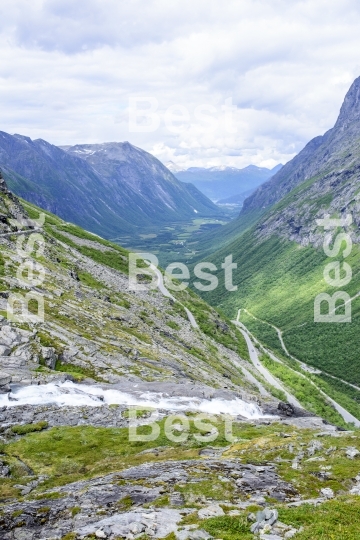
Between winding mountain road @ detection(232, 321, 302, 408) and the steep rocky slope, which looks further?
winding mountain road @ detection(232, 321, 302, 408)

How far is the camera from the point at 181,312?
499ft

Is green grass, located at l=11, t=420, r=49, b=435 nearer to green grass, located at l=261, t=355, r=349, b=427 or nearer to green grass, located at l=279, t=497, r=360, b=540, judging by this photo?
green grass, located at l=279, t=497, r=360, b=540

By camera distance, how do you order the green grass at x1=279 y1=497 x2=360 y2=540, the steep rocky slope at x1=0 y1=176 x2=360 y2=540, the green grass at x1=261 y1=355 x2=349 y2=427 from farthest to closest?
the green grass at x1=261 y1=355 x2=349 y2=427 → the steep rocky slope at x1=0 y1=176 x2=360 y2=540 → the green grass at x1=279 y1=497 x2=360 y2=540

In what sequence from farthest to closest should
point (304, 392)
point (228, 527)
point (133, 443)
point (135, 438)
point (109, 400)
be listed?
point (304, 392), point (109, 400), point (135, 438), point (133, 443), point (228, 527)

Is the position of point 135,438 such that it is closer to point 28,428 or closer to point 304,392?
point 28,428

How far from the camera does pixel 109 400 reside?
195 feet

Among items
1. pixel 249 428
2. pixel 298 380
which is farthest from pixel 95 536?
pixel 298 380

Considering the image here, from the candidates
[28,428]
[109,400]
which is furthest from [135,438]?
[28,428]

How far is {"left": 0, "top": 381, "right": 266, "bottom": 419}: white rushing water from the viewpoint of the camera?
5400cm

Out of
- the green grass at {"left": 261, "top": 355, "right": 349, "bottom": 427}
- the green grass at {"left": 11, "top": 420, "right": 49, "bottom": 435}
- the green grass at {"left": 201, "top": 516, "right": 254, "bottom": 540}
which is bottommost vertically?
the green grass at {"left": 261, "top": 355, "right": 349, "bottom": 427}

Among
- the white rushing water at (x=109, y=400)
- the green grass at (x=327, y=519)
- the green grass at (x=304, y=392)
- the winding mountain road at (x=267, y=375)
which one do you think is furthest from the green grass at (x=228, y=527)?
the green grass at (x=304, y=392)

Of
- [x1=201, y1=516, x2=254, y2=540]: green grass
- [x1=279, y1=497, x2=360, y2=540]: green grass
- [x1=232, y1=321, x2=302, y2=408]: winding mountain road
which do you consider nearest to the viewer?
[x1=279, y1=497, x2=360, y2=540]: green grass

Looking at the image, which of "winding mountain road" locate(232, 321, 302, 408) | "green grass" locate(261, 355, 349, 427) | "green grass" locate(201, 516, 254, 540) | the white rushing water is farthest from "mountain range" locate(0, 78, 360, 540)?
"green grass" locate(261, 355, 349, 427)

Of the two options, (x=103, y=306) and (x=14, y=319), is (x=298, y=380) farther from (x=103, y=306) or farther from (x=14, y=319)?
(x=14, y=319)
